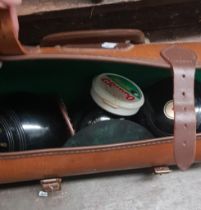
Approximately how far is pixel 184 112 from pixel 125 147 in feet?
0.33

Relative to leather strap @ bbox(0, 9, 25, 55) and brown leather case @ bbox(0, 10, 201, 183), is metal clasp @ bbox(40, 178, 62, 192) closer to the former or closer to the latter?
brown leather case @ bbox(0, 10, 201, 183)

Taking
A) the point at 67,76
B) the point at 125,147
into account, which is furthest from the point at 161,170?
the point at 67,76

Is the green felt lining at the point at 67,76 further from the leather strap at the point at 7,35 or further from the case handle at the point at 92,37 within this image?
the leather strap at the point at 7,35

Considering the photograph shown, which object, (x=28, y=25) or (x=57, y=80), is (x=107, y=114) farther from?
(x=28, y=25)

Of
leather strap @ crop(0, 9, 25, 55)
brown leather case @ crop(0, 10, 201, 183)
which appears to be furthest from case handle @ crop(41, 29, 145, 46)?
leather strap @ crop(0, 9, 25, 55)

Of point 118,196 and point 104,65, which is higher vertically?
point 104,65

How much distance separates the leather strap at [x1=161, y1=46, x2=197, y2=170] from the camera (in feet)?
2.29

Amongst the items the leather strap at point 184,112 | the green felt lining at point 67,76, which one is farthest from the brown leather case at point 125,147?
the green felt lining at point 67,76

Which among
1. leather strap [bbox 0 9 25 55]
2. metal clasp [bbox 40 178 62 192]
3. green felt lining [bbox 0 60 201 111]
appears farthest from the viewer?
green felt lining [bbox 0 60 201 111]

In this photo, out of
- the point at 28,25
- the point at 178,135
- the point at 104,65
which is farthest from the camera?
the point at 28,25

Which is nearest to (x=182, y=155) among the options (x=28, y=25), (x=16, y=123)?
(x=16, y=123)

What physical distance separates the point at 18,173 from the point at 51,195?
72 mm

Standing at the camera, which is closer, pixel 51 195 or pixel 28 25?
pixel 51 195

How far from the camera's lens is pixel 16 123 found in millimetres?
738
